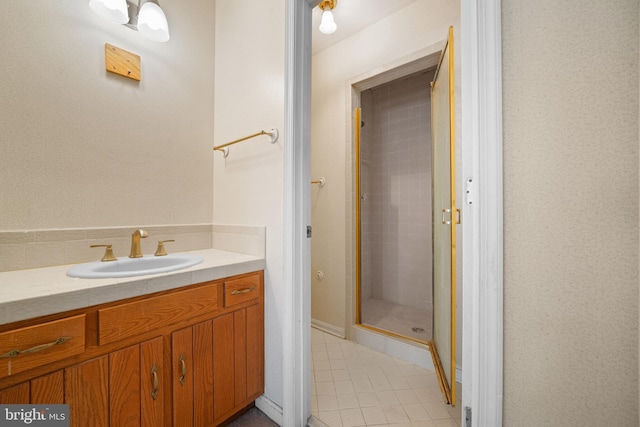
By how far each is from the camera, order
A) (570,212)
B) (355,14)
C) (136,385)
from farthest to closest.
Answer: (355,14) < (136,385) < (570,212)

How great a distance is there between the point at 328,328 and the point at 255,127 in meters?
1.76

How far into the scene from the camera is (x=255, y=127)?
144cm

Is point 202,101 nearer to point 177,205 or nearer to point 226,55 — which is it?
point 226,55

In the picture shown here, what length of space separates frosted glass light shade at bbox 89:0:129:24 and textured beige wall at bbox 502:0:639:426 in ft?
5.13

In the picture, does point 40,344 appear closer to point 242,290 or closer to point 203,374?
point 203,374

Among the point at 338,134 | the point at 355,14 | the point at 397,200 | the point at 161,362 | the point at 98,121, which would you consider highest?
the point at 355,14

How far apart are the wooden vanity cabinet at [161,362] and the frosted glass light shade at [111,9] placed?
4.28 ft

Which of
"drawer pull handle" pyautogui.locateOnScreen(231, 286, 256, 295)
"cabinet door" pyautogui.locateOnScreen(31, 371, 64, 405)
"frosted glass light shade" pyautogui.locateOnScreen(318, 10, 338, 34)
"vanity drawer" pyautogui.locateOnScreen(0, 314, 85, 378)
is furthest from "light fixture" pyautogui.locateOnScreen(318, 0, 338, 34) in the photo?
"cabinet door" pyautogui.locateOnScreen(31, 371, 64, 405)

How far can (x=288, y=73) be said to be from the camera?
4.08ft

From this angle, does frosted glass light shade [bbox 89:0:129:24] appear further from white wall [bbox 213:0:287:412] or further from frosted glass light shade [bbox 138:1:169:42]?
white wall [bbox 213:0:287:412]

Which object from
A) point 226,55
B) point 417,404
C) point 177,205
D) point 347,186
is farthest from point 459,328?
point 226,55

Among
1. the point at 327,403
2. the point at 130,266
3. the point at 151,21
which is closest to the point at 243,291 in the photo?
the point at 130,266

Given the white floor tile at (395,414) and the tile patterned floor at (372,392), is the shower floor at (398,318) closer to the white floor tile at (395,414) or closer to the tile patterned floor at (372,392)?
the tile patterned floor at (372,392)

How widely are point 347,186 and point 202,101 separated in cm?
121
